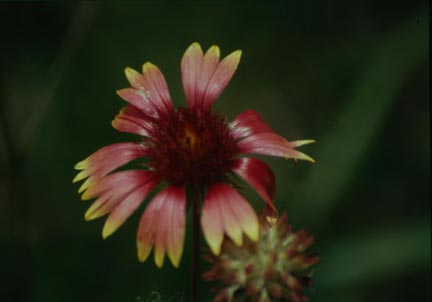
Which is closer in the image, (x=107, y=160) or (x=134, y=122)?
(x=107, y=160)

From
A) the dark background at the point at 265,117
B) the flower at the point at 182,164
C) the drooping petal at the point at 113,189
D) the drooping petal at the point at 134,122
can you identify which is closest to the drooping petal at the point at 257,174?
the flower at the point at 182,164

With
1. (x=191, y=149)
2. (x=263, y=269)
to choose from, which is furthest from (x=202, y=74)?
(x=263, y=269)

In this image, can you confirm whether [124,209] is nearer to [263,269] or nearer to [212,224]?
[212,224]

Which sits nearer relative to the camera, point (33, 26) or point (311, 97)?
point (33, 26)

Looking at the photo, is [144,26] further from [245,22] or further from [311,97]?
[311,97]

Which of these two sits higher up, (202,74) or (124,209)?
(202,74)

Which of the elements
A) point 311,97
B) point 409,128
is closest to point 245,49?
point 311,97

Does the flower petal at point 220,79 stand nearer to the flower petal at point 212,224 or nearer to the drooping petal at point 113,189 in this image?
the drooping petal at point 113,189
